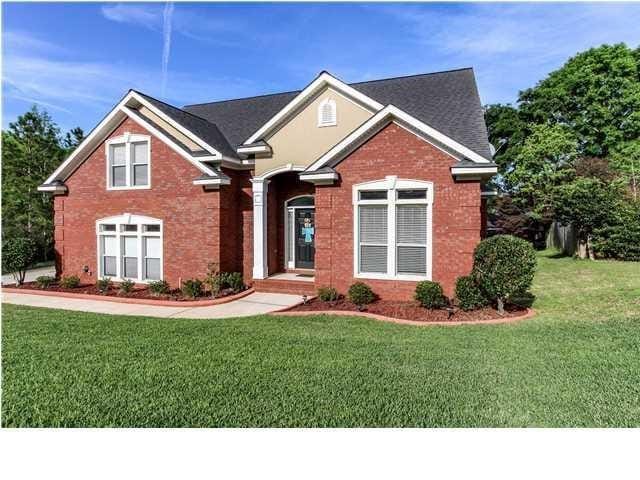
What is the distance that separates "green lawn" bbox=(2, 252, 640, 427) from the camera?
3900 millimetres

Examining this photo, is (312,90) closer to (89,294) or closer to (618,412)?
(89,294)

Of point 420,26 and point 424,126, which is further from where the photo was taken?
point 424,126

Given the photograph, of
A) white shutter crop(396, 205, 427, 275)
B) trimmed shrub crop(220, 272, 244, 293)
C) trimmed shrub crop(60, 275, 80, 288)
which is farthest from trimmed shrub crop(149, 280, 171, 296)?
white shutter crop(396, 205, 427, 275)

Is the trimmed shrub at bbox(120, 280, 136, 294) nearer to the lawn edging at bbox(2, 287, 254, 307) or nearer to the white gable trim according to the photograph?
the lawn edging at bbox(2, 287, 254, 307)

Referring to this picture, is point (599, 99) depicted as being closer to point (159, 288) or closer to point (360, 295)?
point (360, 295)

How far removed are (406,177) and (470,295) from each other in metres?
3.11

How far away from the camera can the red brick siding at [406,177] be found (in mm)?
8938

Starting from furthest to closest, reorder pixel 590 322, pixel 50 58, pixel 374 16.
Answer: pixel 590 322 < pixel 50 58 < pixel 374 16

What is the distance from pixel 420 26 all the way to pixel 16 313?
10403 millimetres

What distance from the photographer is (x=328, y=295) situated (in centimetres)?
956

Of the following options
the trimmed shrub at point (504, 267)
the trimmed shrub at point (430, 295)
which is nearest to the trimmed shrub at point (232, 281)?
the trimmed shrub at point (430, 295)

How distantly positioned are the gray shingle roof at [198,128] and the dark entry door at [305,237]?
286 cm
